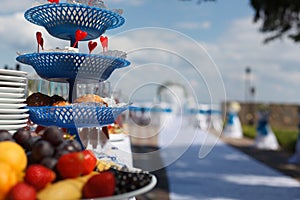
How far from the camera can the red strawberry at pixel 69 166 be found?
80cm

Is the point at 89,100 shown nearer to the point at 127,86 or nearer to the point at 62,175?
the point at 127,86

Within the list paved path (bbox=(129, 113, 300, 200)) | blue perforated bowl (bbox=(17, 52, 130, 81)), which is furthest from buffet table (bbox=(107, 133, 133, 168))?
paved path (bbox=(129, 113, 300, 200))

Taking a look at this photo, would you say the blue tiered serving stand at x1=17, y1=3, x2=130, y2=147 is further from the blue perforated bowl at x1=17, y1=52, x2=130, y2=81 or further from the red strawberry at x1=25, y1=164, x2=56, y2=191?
the red strawberry at x1=25, y1=164, x2=56, y2=191

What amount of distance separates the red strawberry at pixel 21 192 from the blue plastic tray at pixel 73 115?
474 millimetres

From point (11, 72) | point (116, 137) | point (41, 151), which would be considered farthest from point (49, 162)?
point (116, 137)

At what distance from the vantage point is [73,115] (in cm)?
119

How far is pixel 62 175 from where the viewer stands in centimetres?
80

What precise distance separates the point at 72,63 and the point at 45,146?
0.48m

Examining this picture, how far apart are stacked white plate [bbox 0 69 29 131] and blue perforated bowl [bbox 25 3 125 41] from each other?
0.73 feet

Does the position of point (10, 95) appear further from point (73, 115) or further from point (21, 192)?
point (21, 192)

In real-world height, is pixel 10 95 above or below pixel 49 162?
above

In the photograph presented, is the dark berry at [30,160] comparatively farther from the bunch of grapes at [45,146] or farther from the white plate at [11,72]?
the white plate at [11,72]

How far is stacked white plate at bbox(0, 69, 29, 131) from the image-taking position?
1179 millimetres

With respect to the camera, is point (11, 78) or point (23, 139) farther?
point (11, 78)
